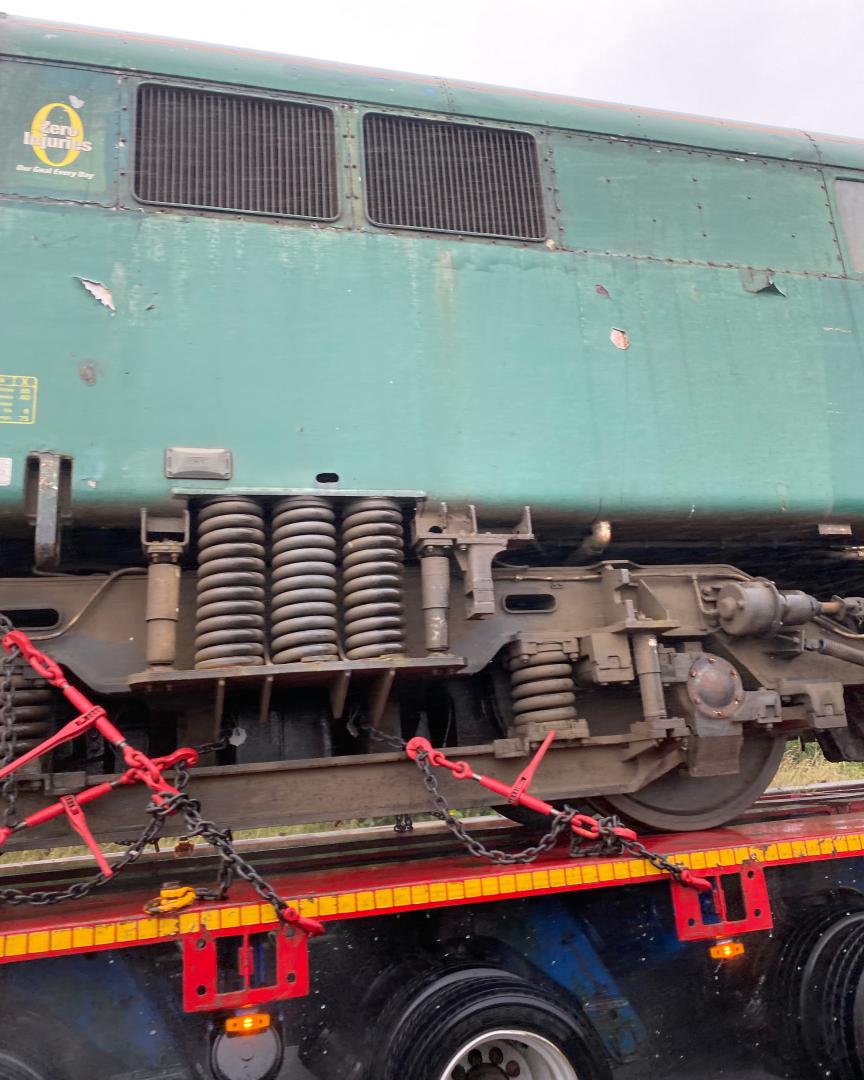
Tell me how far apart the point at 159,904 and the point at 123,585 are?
1411 mm

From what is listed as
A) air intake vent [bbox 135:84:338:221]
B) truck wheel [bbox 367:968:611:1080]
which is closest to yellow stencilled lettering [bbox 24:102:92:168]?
air intake vent [bbox 135:84:338:221]

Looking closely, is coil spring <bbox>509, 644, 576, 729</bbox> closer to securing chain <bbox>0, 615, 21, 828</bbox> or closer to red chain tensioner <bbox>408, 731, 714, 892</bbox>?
red chain tensioner <bbox>408, 731, 714, 892</bbox>

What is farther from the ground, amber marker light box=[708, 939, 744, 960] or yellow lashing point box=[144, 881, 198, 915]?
yellow lashing point box=[144, 881, 198, 915]

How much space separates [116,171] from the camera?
12.9 ft

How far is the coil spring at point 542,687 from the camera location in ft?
13.1

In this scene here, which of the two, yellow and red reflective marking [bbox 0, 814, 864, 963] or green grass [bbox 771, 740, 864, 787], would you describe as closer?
yellow and red reflective marking [bbox 0, 814, 864, 963]

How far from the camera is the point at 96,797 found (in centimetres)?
336

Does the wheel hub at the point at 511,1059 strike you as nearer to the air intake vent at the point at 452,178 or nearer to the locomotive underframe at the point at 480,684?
the locomotive underframe at the point at 480,684

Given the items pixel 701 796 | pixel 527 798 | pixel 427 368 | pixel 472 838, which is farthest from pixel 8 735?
pixel 701 796

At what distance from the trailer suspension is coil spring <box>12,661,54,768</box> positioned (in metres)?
0.10

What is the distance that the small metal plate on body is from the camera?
12.0 ft

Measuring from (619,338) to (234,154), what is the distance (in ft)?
7.45

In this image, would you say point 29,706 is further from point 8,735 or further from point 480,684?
point 480,684

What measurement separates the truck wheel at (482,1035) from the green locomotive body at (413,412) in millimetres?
1033
